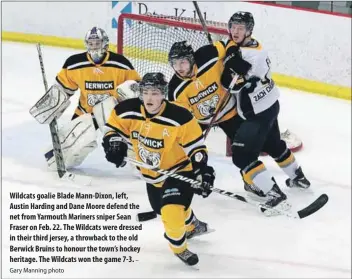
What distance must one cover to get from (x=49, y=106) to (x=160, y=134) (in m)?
1.12

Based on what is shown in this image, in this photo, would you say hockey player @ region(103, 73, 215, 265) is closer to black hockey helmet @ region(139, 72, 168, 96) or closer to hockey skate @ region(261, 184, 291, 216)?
black hockey helmet @ region(139, 72, 168, 96)

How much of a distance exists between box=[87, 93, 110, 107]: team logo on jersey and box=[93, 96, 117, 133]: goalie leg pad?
0.09 feet

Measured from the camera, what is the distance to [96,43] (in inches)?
145

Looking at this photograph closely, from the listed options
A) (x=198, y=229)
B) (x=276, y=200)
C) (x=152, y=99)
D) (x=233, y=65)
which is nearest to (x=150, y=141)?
(x=152, y=99)

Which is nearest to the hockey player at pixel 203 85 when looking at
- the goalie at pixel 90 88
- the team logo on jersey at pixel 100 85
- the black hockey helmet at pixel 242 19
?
the black hockey helmet at pixel 242 19

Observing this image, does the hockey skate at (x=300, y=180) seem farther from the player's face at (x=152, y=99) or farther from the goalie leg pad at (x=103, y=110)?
the player's face at (x=152, y=99)

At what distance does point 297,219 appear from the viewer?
3.38 meters

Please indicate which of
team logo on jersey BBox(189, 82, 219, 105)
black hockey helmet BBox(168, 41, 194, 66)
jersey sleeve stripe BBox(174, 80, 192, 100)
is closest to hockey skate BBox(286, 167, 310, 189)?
team logo on jersey BBox(189, 82, 219, 105)

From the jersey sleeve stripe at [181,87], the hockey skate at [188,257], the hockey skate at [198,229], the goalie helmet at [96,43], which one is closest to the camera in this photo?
the hockey skate at [188,257]

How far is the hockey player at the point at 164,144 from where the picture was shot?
278 cm

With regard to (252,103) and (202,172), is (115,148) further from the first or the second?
(252,103)

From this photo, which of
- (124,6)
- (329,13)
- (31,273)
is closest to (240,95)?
(31,273)

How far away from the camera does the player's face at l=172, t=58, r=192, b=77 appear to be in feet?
10.00

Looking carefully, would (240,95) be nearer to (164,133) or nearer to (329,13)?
(164,133)
